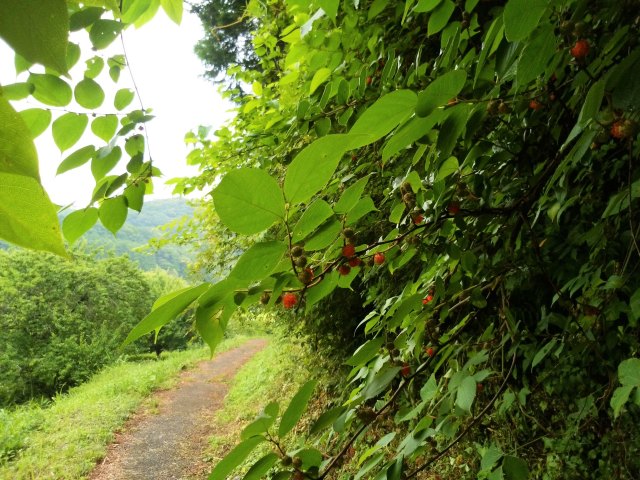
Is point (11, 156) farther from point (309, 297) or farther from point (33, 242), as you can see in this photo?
point (309, 297)

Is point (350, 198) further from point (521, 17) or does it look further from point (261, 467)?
point (261, 467)

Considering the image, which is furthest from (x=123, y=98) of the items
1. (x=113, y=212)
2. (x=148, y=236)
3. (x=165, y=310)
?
(x=148, y=236)

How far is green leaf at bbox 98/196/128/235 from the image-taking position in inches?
29.3

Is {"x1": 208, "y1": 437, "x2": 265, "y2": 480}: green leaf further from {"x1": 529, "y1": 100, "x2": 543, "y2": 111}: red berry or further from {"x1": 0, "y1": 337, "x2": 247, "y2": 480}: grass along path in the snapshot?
{"x1": 0, "y1": 337, "x2": 247, "y2": 480}: grass along path

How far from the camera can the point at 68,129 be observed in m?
0.65

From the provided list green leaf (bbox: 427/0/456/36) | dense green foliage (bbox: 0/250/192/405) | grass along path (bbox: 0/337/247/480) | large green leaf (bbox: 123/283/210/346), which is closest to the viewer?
large green leaf (bbox: 123/283/210/346)

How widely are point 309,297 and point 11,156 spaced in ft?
1.66

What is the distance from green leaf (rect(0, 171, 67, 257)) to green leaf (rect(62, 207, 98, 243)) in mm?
556

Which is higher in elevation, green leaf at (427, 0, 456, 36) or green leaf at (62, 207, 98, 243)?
green leaf at (427, 0, 456, 36)

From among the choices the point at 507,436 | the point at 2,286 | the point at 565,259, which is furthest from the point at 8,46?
the point at 2,286

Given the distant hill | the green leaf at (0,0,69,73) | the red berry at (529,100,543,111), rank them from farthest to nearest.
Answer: the distant hill → the red berry at (529,100,543,111) → the green leaf at (0,0,69,73)

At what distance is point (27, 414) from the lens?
804 centimetres

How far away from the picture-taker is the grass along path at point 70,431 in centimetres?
568

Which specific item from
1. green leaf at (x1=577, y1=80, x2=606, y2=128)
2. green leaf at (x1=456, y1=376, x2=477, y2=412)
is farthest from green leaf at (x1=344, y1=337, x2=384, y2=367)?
green leaf at (x1=577, y1=80, x2=606, y2=128)
